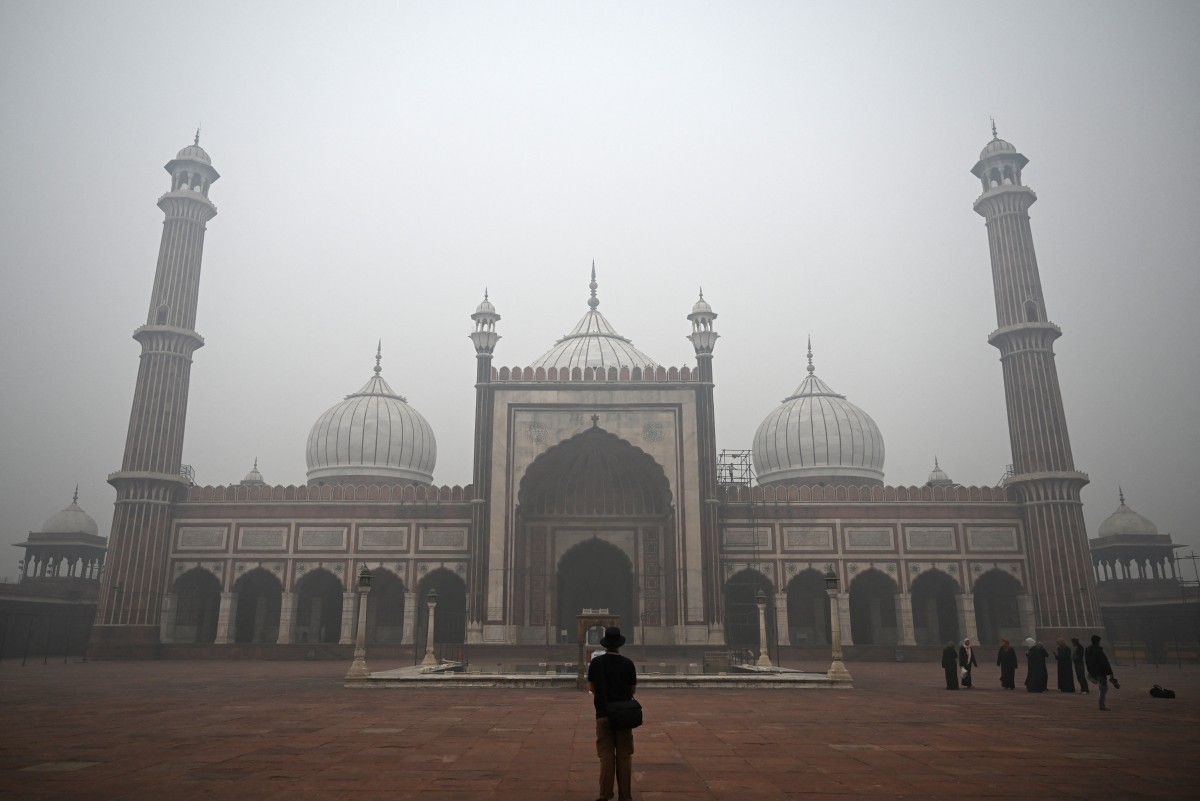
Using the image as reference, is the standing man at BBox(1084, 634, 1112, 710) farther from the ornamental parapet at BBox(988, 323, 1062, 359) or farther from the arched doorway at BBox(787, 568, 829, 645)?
the ornamental parapet at BBox(988, 323, 1062, 359)

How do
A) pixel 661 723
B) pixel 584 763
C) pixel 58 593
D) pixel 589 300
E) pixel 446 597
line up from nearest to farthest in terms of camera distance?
pixel 584 763 < pixel 661 723 < pixel 446 597 < pixel 58 593 < pixel 589 300

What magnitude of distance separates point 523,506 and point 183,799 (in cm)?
2094

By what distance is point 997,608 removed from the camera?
27328 millimetres

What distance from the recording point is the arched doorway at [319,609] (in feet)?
90.7

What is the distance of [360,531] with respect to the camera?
89.0ft

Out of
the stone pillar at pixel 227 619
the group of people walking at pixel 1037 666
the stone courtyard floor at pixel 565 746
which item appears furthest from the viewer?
the stone pillar at pixel 227 619

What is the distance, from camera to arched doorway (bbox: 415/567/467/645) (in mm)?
27016

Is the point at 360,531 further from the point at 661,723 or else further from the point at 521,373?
the point at 661,723

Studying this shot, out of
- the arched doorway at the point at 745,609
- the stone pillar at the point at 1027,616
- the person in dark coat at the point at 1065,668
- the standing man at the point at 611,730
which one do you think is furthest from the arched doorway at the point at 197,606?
the standing man at the point at 611,730

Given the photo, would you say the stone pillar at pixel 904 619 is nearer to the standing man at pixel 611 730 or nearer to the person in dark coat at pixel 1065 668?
the person in dark coat at pixel 1065 668

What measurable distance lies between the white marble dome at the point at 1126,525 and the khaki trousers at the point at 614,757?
38353 mm

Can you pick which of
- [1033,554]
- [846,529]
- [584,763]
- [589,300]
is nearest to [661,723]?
[584,763]

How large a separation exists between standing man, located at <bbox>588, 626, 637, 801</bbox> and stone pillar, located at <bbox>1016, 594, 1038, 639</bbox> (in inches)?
966

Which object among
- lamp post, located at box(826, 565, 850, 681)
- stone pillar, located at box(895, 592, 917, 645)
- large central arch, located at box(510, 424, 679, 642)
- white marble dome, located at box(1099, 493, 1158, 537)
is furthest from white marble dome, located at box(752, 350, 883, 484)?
lamp post, located at box(826, 565, 850, 681)
